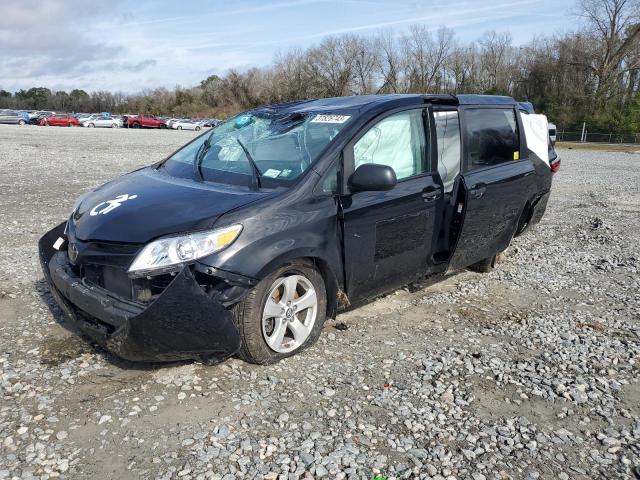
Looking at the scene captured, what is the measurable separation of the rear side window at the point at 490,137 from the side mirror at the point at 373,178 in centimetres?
Answer: 145

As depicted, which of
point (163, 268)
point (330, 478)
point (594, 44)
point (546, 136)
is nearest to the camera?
point (330, 478)

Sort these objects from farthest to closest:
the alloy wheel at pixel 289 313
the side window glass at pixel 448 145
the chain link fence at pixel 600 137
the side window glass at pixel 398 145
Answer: the chain link fence at pixel 600 137
the side window glass at pixel 448 145
the side window glass at pixel 398 145
the alloy wheel at pixel 289 313

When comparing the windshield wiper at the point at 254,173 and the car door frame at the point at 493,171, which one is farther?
the car door frame at the point at 493,171

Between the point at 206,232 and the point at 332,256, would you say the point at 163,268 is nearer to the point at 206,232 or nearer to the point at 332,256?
the point at 206,232

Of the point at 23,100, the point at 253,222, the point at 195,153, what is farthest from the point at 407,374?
the point at 23,100

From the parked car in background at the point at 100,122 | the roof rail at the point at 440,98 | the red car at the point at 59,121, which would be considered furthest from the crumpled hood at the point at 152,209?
the parked car in background at the point at 100,122

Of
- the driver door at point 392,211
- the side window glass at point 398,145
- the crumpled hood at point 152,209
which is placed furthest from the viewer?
the side window glass at point 398,145

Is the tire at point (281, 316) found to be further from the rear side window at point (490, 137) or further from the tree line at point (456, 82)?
the tree line at point (456, 82)

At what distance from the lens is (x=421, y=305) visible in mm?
5023

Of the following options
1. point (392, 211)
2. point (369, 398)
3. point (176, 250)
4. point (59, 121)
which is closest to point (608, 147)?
point (392, 211)

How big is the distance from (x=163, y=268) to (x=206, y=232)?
1.10 ft

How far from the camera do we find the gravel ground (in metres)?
2.78

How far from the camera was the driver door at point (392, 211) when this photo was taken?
404cm

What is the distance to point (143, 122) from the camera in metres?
61.5
